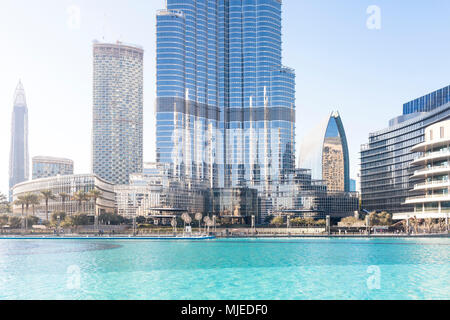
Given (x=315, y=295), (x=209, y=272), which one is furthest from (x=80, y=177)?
(x=315, y=295)

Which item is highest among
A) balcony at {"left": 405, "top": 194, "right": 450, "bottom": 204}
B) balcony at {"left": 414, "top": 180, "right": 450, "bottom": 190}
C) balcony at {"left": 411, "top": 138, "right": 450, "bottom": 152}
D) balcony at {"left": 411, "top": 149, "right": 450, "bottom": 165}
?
balcony at {"left": 411, "top": 138, "right": 450, "bottom": 152}

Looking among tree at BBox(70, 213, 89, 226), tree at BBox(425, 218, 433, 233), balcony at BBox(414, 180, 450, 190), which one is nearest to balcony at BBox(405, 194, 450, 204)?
balcony at BBox(414, 180, 450, 190)

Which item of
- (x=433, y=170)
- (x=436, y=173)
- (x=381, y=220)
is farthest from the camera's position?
(x=381, y=220)

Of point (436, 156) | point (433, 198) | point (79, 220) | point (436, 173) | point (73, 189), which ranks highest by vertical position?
point (436, 156)

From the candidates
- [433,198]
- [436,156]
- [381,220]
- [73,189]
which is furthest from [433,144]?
[73,189]

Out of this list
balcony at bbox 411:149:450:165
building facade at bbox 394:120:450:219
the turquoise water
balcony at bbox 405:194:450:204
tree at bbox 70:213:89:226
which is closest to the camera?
the turquoise water

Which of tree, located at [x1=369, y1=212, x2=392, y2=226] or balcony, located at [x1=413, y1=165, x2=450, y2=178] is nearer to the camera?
balcony, located at [x1=413, y1=165, x2=450, y2=178]

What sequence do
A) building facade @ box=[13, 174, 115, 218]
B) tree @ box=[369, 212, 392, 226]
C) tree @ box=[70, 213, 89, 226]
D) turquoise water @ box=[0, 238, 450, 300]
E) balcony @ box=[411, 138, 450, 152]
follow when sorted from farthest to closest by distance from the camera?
1. building facade @ box=[13, 174, 115, 218]
2. tree @ box=[70, 213, 89, 226]
3. tree @ box=[369, 212, 392, 226]
4. balcony @ box=[411, 138, 450, 152]
5. turquoise water @ box=[0, 238, 450, 300]

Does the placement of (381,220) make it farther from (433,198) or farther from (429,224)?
(433,198)

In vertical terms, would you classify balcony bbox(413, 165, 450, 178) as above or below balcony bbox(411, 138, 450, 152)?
below

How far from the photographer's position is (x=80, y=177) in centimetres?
18500

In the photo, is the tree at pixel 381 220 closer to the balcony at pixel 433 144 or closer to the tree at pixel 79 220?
the balcony at pixel 433 144

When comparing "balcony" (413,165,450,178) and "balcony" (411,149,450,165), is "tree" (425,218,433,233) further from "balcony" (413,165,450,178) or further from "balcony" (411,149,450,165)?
"balcony" (411,149,450,165)

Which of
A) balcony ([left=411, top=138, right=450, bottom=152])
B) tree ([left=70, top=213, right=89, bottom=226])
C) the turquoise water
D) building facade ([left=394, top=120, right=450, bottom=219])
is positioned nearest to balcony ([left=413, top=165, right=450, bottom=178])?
building facade ([left=394, top=120, right=450, bottom=219])
